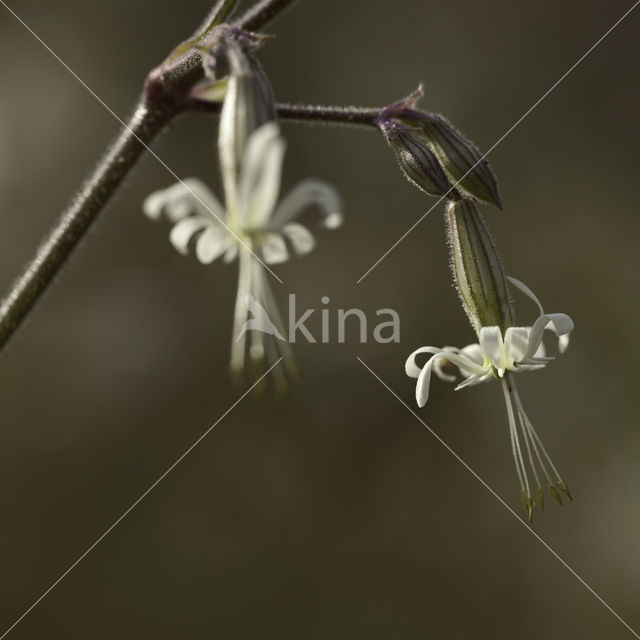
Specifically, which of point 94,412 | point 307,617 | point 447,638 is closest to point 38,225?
point 94,412

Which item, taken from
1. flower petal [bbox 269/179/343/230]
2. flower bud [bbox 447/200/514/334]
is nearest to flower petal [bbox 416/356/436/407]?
flower bud [bbox 447/200/514/334]

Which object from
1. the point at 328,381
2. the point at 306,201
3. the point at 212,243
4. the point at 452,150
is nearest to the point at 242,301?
the point at 212,243

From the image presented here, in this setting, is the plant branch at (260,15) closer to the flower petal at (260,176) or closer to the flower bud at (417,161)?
the flower bud at (417,161)

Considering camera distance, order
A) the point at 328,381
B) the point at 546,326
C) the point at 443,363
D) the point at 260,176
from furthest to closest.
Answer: the point at 328,381 → the point at 443,363 → the point at 546,326 → the point at 260,176


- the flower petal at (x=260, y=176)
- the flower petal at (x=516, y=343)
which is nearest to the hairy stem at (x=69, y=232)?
the flower petal at (x=260, y=176)

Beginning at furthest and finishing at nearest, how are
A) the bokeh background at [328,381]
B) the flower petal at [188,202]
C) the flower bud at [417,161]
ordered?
the bokeh background at [328,381]
the flower bud at [417,161]
the flower petal at [188,202]

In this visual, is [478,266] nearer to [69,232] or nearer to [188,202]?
[188,202]

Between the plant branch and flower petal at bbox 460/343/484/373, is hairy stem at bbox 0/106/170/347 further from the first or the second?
flower petal at bbox 460/343/484/373
